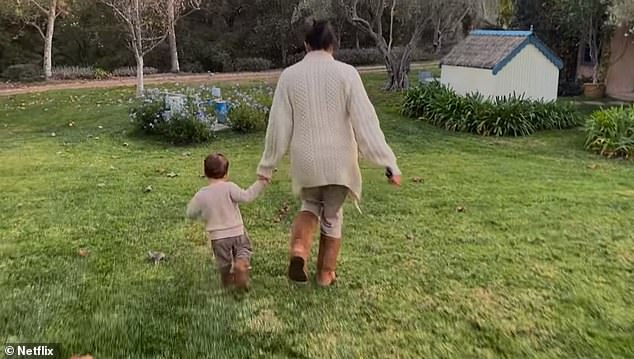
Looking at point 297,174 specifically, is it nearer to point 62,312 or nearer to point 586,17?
point 62,312

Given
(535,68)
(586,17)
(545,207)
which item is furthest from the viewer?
(586,17)

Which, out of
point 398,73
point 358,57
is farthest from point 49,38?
point 358,57

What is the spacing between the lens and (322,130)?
3.23 m

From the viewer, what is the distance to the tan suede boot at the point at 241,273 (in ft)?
10.9

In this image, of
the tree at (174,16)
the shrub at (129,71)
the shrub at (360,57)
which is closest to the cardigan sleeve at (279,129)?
the tree at (174,16)

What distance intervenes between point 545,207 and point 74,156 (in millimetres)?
5947

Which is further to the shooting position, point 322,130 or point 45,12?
point 45,12

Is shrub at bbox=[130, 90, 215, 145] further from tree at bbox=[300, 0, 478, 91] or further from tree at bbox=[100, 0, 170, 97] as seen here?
tree at bbox=[300, 0, 478, 91]

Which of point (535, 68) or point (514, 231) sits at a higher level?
point (535, 68)

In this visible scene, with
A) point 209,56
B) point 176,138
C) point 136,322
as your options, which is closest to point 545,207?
point 136,322

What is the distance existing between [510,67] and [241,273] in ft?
29.4

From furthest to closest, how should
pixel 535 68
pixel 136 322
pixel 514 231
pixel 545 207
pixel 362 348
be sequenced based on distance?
pixel 535 68
pixel 545 207
pixel 514 231
pixel 136 322
pixel 362 348

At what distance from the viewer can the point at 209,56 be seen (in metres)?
21.9

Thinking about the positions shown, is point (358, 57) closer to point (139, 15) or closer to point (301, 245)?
point (139, 15)
